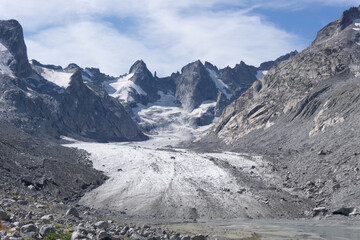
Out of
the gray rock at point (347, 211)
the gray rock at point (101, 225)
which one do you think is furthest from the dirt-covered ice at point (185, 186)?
the gray rock at point (101, 225)

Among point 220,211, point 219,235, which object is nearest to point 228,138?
point 220,211

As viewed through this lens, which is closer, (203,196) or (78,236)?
(78,236)

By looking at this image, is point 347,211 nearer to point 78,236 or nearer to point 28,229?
point 78,236

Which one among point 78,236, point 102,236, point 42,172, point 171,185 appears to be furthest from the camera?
point 171,185

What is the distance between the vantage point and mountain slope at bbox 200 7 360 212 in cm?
8144

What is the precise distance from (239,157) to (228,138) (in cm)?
5543

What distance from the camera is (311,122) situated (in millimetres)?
124500

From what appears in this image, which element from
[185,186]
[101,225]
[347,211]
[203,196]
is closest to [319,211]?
[347,211]

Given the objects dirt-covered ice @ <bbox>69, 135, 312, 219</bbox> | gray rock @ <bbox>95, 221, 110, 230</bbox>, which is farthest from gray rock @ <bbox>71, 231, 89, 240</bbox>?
dirt-covered ice @ <bbox>69, 135, 312, 219</bbox>

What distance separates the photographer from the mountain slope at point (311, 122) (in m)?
81.4

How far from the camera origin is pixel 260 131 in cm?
14938

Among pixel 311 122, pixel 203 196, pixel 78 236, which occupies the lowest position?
pixel 203 196

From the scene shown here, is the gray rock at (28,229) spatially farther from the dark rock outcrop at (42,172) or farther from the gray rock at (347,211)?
the gray rock at (347,211)

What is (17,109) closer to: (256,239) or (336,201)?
(336,201)
